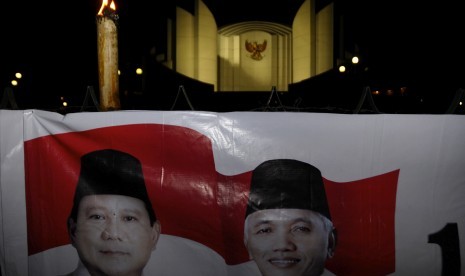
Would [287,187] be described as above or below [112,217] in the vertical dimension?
above

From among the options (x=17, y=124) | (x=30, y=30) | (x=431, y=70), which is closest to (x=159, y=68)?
(x=30, y=30)

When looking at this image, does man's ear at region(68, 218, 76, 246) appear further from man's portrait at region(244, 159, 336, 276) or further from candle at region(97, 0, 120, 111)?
man's portrait at region(244, 159, 336, 276)

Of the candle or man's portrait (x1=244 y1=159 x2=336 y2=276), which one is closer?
the candle

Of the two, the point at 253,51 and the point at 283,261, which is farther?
the point at 253,51

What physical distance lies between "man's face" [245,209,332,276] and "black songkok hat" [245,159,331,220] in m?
0.05

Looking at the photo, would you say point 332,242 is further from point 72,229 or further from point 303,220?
point 72,229

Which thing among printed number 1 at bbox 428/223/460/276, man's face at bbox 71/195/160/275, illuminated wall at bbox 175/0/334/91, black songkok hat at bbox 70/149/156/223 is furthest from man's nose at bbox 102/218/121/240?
illuminated wall at bbox 175/0/334/91

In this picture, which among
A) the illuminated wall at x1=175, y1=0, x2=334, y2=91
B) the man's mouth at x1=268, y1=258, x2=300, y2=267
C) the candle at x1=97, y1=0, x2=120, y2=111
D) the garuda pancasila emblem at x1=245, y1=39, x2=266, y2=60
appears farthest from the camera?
the garuda pancasila emblem at x1=245, y1=39, x2=266, y2=60

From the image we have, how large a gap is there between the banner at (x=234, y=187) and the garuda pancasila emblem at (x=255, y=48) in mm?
24513

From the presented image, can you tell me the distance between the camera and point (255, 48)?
26.2m

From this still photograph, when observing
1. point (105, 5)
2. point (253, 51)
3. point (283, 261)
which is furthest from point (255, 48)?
point (283, 261)

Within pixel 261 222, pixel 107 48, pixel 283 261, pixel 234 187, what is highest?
pixel 107 48

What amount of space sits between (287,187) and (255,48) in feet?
81.3

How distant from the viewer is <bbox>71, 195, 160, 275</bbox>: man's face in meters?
2.44
